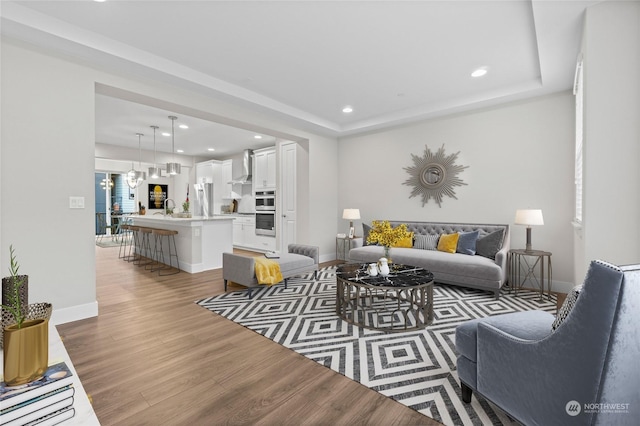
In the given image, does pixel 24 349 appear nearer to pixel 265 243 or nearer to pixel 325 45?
pixel 325 45

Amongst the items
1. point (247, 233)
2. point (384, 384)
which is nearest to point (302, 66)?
point (384, 384)

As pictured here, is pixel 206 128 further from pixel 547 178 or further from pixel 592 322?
pixel 592 322

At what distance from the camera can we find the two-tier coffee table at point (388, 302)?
2.79 metres

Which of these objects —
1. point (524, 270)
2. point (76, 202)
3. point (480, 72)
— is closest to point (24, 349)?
point (76, 202)

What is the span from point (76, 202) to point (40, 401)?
2802mm

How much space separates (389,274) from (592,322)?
81.6 inches

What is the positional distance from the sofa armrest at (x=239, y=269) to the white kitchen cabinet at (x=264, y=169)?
11.2ft

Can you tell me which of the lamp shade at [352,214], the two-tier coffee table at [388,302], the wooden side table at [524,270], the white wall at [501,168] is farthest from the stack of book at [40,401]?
the white wall at [501,168]

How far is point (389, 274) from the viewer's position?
3131mm

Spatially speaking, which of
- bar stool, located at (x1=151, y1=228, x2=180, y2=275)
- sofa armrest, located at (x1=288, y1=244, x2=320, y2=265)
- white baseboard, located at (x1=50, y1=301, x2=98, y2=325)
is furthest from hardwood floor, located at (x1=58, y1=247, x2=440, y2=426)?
bar stool, located at (x1=151, y1=228, x2=180, y2=275)

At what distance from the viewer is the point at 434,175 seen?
5.15 metres

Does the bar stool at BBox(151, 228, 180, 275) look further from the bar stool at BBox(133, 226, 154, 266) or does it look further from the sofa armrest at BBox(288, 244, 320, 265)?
the sofa armrest at BBox(288, 244, 320, 265)

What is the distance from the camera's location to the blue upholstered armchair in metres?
1.05

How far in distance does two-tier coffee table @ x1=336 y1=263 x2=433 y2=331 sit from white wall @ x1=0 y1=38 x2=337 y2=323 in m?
2.68
